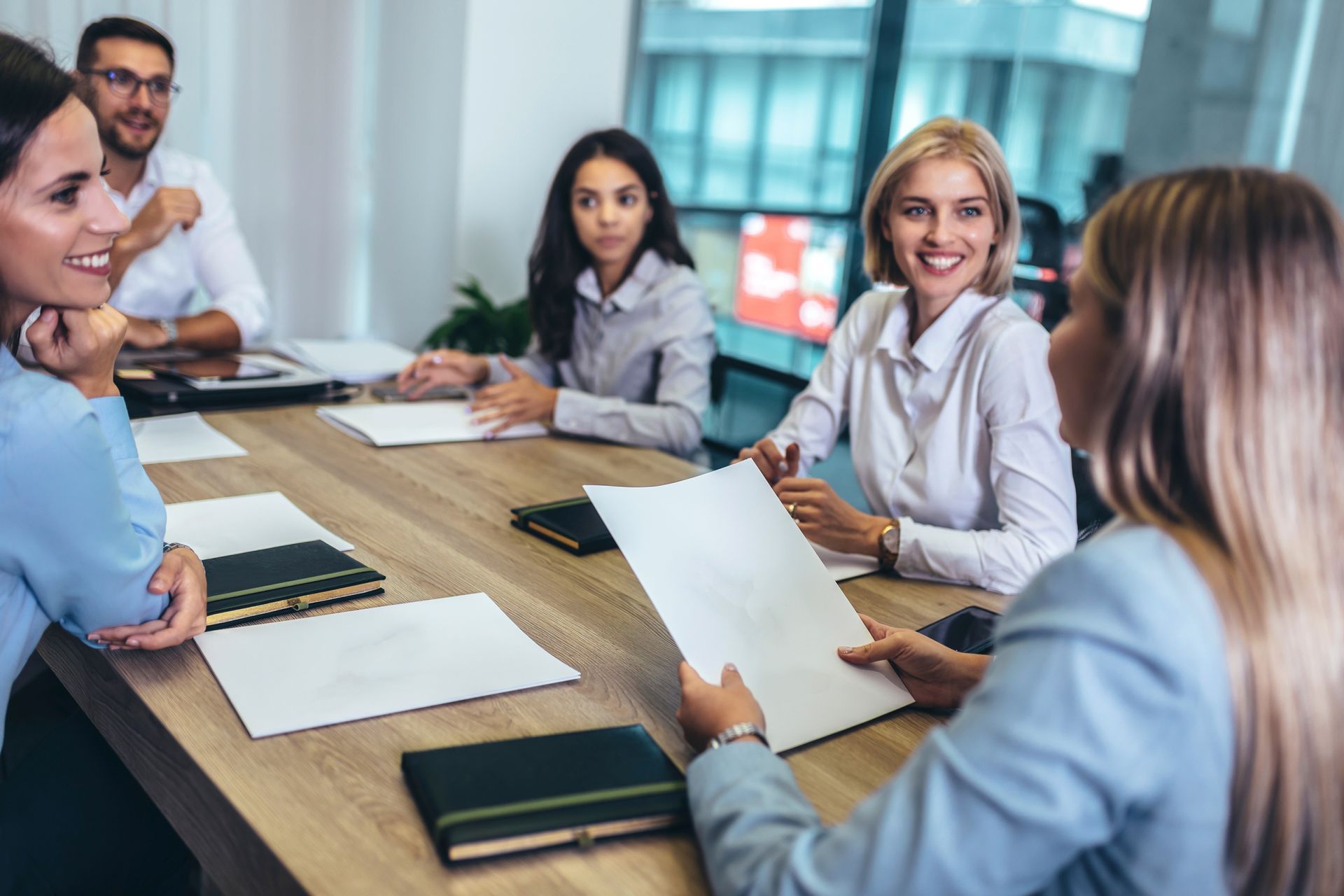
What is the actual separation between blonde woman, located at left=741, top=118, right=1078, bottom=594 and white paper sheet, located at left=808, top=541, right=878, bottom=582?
0.06ft

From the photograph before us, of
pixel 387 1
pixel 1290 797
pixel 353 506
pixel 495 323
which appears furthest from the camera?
pixel 387 1

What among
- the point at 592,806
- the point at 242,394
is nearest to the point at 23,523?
the point at 592,806

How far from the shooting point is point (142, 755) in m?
0.97

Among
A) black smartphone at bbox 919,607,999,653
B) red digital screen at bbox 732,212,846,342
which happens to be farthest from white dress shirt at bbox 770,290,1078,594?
red digital screen at bbox 732,212,846,342

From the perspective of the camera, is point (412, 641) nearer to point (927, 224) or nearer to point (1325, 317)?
point (1325, 317)

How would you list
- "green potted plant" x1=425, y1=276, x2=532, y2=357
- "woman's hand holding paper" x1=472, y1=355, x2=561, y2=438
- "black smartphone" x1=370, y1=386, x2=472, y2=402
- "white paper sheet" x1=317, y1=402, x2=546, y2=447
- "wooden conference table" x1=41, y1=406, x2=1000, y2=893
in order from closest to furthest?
"wooden conference table" x1=41, y1=406, x2=1000, y2=893
"white paper sheet" x1=317, y1=402, x2=546, y2=447
"woman's hand holding paper" x1=472, y1=355, x2=561, y2=438
"black smartphone" x1=370, y1=386, x2=472, y2=402
"green potted plant" x1=425, y1=276, x2=532, y2=357

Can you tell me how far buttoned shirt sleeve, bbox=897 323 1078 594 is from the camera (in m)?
1.41

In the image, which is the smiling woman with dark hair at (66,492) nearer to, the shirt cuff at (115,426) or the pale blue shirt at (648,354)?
the shirt cuff at (115,426)

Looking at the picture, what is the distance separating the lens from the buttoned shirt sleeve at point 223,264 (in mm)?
2666

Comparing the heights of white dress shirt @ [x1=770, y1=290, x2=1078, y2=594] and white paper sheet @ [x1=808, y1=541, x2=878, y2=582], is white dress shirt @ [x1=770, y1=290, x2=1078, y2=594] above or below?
above

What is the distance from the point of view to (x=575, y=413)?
2.08 meters

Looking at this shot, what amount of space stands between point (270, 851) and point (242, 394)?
151 cm

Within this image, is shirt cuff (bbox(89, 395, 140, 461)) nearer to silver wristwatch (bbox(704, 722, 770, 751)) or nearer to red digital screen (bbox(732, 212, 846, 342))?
silver wristwatch (bbox(704, 722, 770, 751))

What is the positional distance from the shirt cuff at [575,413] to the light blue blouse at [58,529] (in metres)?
1.09
